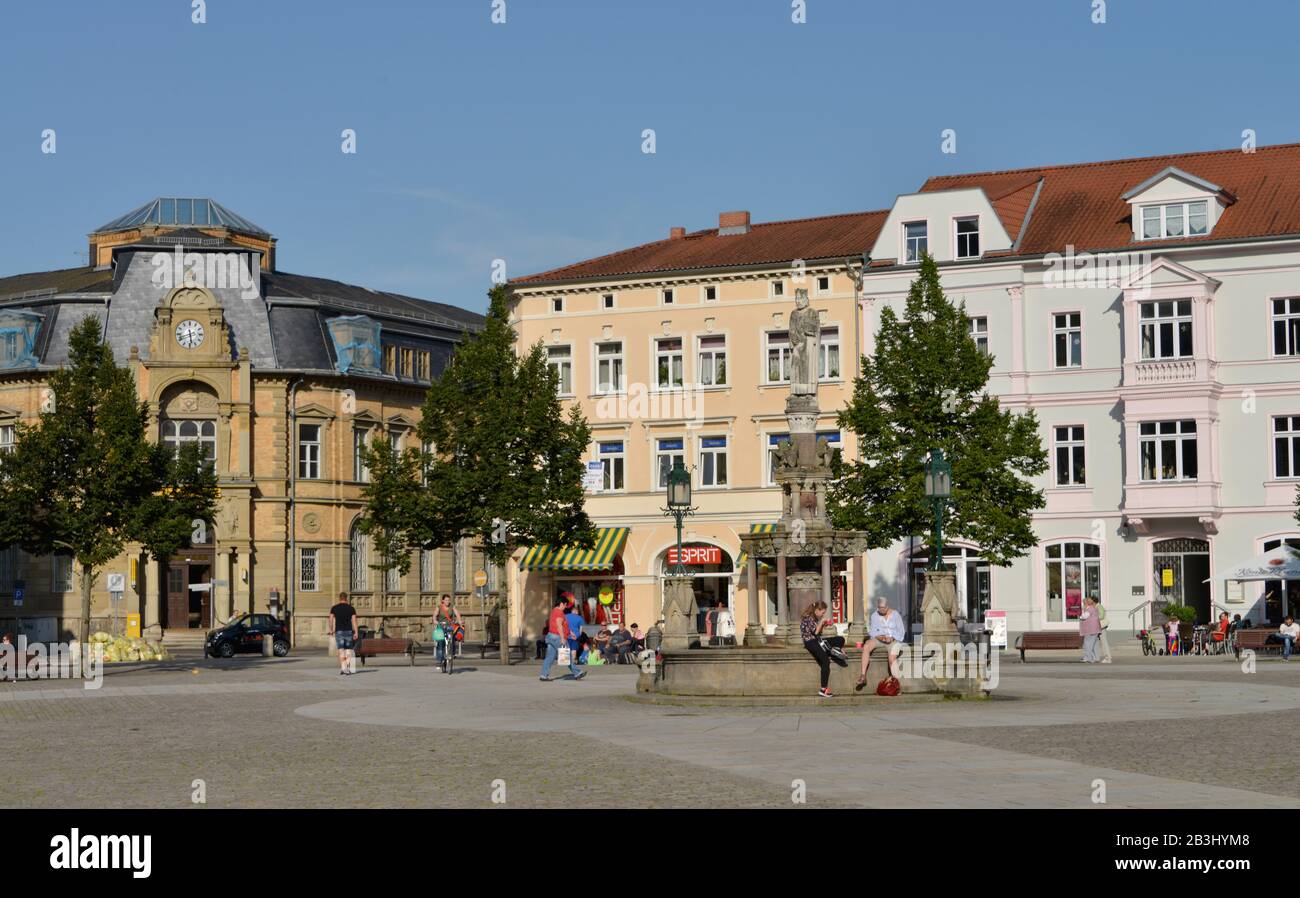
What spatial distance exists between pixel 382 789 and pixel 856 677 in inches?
501

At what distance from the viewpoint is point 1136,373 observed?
51.2 meters

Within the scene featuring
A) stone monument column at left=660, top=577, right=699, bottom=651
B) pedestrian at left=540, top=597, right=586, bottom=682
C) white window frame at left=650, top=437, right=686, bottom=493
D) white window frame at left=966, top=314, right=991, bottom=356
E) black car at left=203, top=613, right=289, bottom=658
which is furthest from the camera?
white window frame at left=650, top=437, right=686, bottom=493

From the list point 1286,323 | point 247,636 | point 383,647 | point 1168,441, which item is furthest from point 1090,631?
point 247,636

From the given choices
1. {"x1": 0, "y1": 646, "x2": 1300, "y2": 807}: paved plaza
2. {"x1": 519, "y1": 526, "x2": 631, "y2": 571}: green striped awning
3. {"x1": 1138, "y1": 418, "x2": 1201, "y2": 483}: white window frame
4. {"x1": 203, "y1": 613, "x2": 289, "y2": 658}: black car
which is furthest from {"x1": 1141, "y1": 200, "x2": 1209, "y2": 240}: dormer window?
{"x1": 203, "y1": 613, "x2": 289, "y2": 658}: black car

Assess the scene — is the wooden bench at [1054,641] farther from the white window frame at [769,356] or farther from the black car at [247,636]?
the black car at [247,636]

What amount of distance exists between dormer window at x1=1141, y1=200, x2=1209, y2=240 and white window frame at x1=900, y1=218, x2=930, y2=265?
21.0 ft

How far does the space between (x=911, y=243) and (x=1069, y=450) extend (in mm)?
8068

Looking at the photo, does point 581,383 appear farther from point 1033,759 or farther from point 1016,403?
point 1033,759

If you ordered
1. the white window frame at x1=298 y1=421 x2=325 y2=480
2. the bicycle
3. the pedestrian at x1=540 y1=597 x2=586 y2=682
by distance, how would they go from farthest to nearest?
the white window frame at x1=298 y1=421 x2=325 y2=480, the bicycle, the pedestrian at x1=540 y1=597 x2=586 y2=682

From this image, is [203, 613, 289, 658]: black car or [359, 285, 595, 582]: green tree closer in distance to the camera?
[359, 285, 595, 582]: green tree

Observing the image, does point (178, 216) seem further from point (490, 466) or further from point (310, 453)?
point (490, 466)

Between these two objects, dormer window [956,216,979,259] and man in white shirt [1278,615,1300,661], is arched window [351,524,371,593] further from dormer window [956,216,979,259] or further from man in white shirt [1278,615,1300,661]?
man in white shirt [1278,615,1300,661]

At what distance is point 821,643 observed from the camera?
1025 inches

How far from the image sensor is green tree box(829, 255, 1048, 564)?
4594 cm
